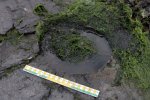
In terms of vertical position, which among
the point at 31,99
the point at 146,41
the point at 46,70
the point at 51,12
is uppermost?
the point at 51,12

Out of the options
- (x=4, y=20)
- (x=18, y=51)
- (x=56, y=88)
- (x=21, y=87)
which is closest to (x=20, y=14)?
(x=4, y=20)

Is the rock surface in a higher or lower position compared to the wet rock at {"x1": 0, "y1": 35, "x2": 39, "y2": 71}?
lower

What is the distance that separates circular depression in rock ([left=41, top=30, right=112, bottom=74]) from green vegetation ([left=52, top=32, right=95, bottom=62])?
0.05 m

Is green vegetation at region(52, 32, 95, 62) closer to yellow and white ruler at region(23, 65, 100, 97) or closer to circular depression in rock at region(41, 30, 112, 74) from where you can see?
circular depression in rock at region(41, 30, 112, 74)

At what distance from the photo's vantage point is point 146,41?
3.06 metres

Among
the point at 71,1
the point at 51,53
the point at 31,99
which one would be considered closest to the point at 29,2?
the point at 71,1

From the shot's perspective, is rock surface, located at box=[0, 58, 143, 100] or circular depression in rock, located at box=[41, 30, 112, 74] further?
circular depression in rock, located at box=[41, 30, 112, 74]

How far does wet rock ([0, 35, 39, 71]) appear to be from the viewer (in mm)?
2867

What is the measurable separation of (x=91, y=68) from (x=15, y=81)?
884 mm

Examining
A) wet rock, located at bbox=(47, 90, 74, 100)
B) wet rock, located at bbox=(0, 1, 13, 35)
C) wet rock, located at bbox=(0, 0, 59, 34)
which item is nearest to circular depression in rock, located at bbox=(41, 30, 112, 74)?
wet rock, located at bbox=(47, 90, 74, 100)

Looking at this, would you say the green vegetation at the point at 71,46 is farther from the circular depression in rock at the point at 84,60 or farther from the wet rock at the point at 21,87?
the wet rock at the point at 21,87

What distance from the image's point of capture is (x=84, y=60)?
9.43ft

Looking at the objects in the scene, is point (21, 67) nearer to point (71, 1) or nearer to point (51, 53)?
point (51, 53)

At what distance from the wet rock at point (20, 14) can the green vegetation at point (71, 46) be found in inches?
16.1
